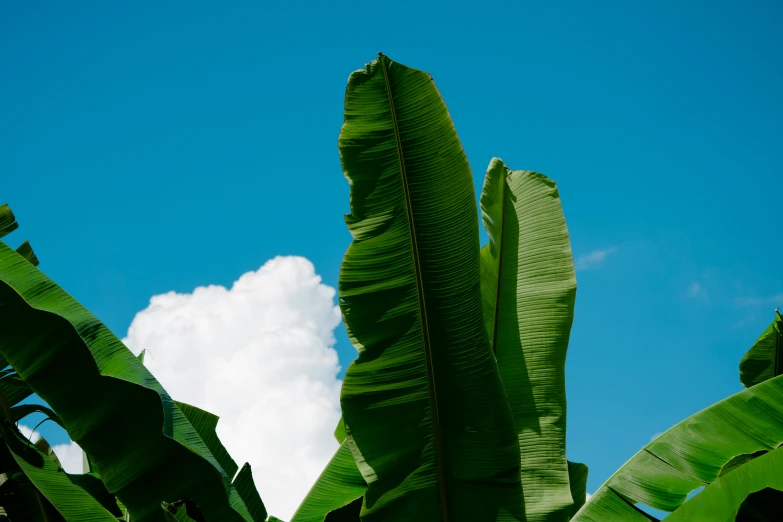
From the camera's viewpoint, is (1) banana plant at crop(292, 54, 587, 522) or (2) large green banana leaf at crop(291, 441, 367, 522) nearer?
(1) banana plant at crop(292, 54, 587, 522)

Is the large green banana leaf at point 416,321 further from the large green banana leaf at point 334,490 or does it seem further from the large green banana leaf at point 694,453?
the large green banana leaf at point 694,453

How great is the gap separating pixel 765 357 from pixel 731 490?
82.8 inches

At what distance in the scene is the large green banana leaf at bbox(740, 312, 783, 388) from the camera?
14.9ft

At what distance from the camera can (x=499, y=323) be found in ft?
11.8

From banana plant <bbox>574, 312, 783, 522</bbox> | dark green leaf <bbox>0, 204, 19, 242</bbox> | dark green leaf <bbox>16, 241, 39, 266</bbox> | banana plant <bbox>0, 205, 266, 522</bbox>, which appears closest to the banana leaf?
banana plant <bbox>0, 205, 266, 522</bbox>

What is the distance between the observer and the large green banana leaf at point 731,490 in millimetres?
2840

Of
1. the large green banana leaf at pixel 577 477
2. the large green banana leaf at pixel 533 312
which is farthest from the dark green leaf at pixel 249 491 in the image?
the large green banana leaf at pixel 577 477

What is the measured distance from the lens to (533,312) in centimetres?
356

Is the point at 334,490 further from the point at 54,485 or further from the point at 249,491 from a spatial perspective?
the point at 54,485

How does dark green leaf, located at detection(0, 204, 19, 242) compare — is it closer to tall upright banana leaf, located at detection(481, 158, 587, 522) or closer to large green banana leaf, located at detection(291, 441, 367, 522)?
large green banana leaf, located at detection(291, 441, 367, 522)

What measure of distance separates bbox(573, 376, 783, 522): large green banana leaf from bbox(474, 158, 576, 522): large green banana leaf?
0.26 m

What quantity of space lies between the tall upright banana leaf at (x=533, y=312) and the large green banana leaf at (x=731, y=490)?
1.92 ft

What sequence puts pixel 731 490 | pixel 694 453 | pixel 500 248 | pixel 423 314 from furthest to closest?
pixel 500 248 < pixel 694 453 < pixel 731 490 < pixel 423 314

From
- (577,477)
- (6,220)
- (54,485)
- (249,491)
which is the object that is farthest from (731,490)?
(6,220)
